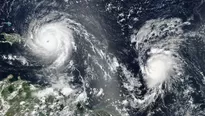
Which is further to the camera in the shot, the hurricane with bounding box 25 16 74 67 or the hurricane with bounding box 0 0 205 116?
the hurricane with bounding box 25 16 74 67

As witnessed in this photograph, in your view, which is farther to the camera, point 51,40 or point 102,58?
point 51,40

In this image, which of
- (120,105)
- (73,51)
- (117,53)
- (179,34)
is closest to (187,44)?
(179,34)

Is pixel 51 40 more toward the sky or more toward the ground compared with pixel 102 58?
more toward the sky

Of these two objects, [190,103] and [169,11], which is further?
[169,11]

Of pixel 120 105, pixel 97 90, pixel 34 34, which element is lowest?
pixel 120 105

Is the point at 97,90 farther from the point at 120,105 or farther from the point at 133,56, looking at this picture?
the point at 133,56

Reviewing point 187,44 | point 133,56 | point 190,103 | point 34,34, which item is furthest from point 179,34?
point 34,34

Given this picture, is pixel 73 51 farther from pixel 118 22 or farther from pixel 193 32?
pixel 193 32

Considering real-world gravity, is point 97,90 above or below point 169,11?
below

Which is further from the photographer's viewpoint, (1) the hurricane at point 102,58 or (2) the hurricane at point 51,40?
(2) the hurricane at point 51,40
